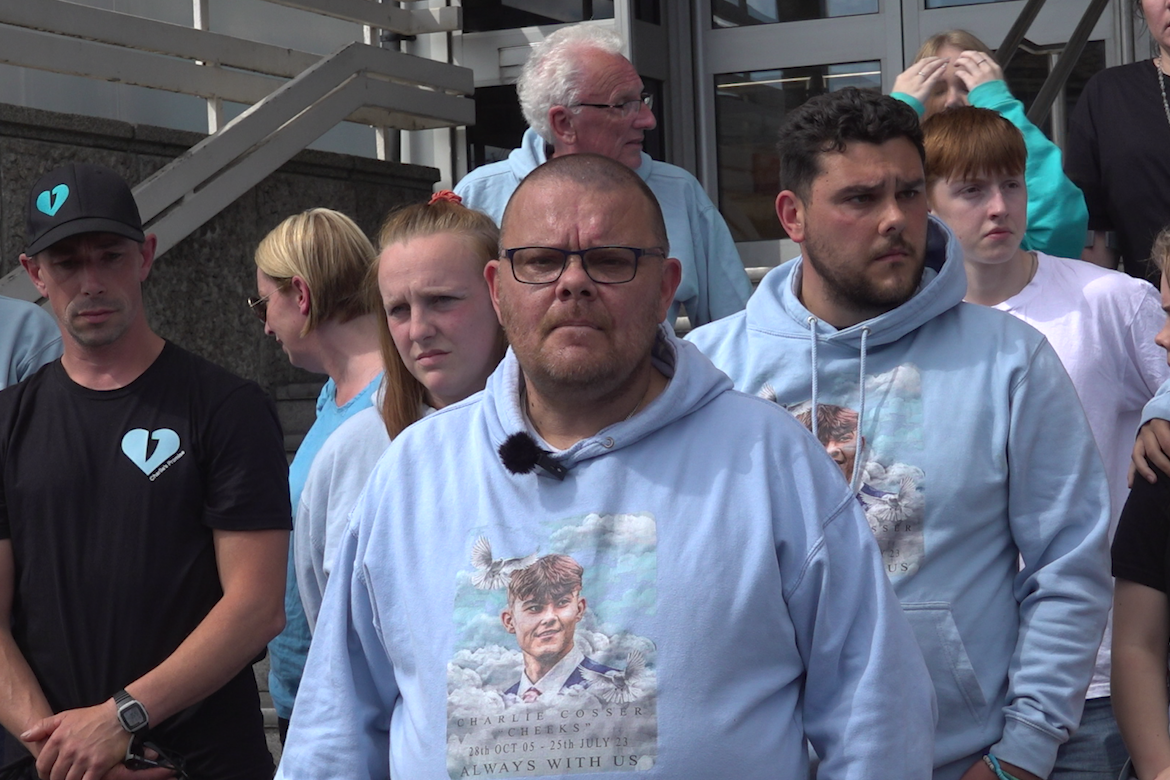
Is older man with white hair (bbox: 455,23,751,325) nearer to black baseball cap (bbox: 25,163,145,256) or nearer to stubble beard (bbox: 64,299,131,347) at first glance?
black baseball cap (bbox: 25,163,145,256)

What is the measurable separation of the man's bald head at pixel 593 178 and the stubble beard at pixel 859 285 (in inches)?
23.4

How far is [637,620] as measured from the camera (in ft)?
6.71

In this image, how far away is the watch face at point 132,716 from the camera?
9.86 feet

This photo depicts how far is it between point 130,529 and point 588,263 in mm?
1410

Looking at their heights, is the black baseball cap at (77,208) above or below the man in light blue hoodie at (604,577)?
above

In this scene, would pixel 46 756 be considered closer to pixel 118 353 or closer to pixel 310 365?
pixel 118 353

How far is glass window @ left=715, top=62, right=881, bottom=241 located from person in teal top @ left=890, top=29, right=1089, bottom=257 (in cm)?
392

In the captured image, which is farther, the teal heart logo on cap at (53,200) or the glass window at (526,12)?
the glass window at (526,12)

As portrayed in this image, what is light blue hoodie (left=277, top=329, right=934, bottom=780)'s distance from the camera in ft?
6.66

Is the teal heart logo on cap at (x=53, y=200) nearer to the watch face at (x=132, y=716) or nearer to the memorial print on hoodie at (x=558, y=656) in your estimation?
the watch face at (x=132, y=716)

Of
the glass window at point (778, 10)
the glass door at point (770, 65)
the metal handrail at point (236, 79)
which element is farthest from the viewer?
the glass window at point (778, 10)

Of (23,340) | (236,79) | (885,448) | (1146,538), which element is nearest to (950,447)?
(885,448)

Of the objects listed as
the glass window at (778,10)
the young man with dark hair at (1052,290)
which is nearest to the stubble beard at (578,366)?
the young man with dark hair at (1052,290)

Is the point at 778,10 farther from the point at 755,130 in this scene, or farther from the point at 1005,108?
the point at 1005,108
